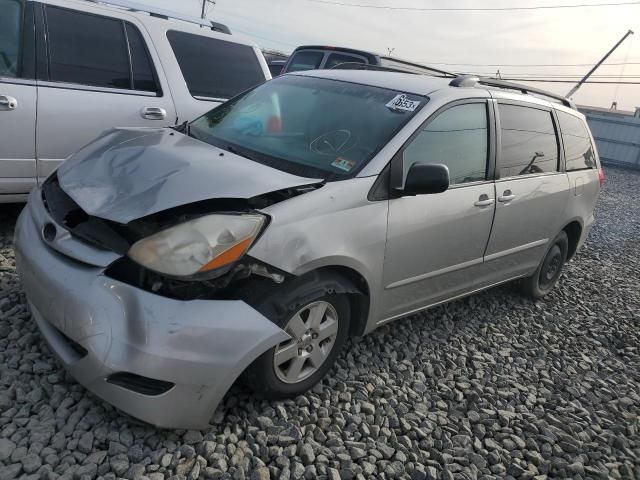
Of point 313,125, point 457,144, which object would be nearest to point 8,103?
point 313,125

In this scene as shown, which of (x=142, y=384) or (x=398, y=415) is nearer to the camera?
(x=142, y=384)

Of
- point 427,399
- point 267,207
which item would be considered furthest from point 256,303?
point 427,399

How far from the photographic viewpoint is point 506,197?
3662 mm

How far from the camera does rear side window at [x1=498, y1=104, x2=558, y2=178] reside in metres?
3.74

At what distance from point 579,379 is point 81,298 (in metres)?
3.21

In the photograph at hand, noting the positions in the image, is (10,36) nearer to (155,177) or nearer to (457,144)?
(155,177)

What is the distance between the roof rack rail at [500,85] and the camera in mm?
3557

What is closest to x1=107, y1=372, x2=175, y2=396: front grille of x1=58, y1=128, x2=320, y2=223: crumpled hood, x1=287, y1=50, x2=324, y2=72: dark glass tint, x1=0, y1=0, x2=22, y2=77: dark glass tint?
x1=58, y1=128, x2=320, y2=223: crumpled hood

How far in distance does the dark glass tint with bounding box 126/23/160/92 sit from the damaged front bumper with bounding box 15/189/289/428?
2.48 metres

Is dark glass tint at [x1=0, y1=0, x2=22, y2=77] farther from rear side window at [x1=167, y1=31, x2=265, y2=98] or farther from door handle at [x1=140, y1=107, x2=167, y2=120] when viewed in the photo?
rear side window at [x1=167, y1=31, x2=265, y2=98]

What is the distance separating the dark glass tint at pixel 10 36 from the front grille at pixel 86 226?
5.29ft

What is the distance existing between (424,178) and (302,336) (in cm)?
105

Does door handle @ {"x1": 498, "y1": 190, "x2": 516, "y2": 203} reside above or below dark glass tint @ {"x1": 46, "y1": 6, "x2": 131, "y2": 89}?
below

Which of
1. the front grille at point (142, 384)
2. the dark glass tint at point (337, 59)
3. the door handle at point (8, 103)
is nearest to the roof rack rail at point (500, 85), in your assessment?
the front grille at point (142, 384)
